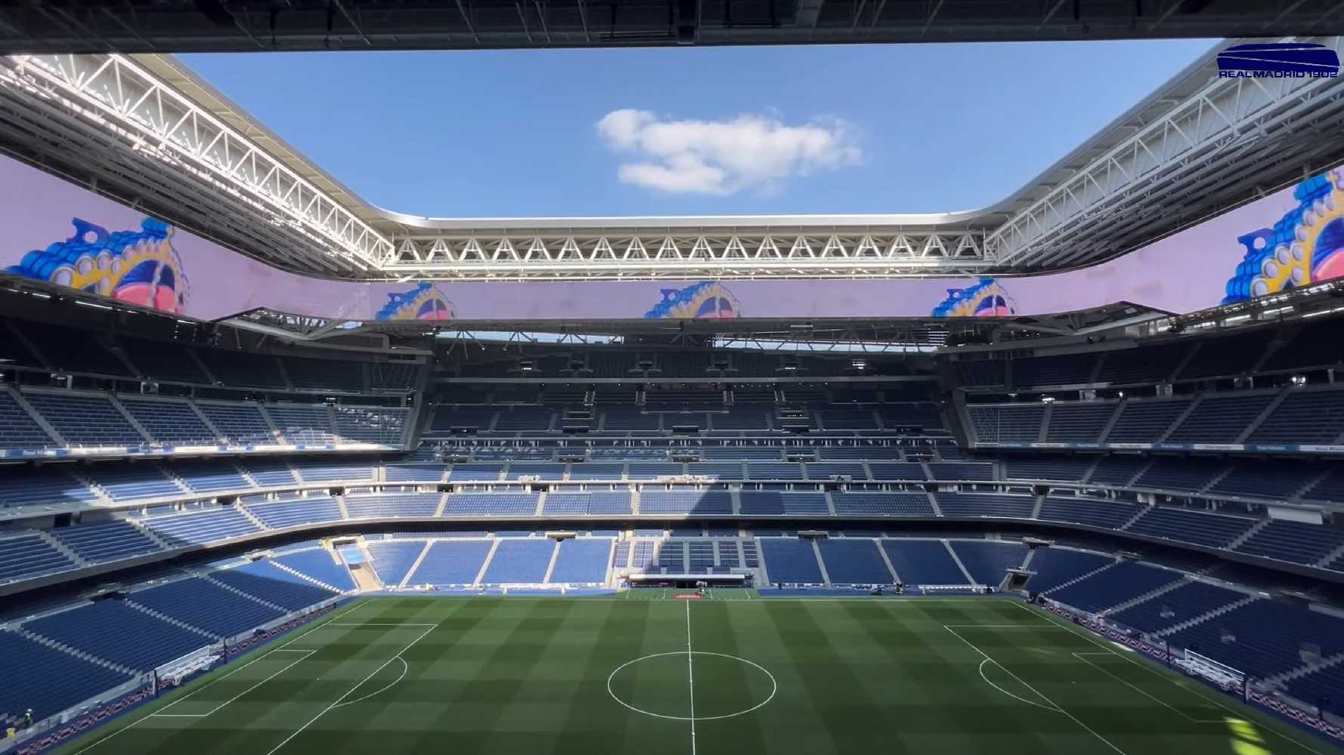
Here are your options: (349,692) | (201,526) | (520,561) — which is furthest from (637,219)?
(201,526)

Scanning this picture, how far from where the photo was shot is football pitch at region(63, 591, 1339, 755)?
62.7 feet

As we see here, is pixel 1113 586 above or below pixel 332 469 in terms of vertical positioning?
below

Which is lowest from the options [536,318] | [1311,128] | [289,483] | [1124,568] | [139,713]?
[139,713]

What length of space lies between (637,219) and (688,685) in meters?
25.7

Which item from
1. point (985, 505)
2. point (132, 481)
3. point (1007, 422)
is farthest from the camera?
point (1007, 422)

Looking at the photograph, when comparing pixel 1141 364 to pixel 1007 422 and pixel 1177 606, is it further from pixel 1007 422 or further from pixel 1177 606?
pixel 1177 606

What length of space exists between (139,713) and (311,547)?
18839mm

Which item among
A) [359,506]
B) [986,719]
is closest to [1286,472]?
[986,719]

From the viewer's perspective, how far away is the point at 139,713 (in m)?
21.5

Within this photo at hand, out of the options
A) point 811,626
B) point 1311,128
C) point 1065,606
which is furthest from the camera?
point 1065,606

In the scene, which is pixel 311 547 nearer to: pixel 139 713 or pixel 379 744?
pixel 139 713

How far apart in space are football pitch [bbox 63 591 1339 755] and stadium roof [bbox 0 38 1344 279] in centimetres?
1902

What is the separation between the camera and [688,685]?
23.2 metres

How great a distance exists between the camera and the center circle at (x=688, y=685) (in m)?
21.1
